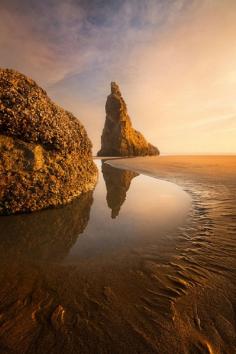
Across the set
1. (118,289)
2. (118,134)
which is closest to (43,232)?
(118,289)

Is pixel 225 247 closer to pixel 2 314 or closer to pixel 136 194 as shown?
pixel 2 314

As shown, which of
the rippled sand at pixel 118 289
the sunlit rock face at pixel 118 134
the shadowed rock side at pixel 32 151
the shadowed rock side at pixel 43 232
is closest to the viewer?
the rippled sand at pixel 118 289

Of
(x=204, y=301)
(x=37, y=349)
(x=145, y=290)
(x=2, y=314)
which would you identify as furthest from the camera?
(x=145, y=290)

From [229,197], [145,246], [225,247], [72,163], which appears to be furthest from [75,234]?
[229,197]

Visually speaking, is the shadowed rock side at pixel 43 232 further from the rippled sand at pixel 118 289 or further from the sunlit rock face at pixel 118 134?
the sunlit rock face at pixel 118 134

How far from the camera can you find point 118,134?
45906 mm

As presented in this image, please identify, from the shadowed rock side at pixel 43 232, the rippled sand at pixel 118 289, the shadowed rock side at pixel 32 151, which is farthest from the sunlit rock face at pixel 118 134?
the rippled sand at pixel 118 289

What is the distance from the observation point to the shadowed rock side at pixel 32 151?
4684 mm

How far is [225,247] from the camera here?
3145 mm

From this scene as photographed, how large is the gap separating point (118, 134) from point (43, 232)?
43591 millimetres

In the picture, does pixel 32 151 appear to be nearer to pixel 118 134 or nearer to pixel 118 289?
pixel 118 289

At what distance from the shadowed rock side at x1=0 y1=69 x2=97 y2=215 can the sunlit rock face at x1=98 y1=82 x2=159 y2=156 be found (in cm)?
3915

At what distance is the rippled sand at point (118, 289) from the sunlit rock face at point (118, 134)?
139 ft

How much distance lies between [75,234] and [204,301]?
7.90ft
